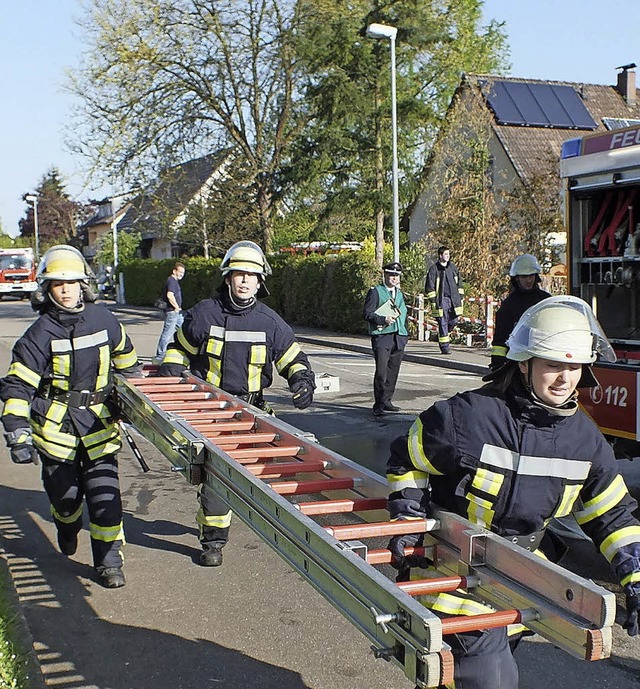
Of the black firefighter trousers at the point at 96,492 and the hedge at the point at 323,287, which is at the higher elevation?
the hedge at the point at 323,287

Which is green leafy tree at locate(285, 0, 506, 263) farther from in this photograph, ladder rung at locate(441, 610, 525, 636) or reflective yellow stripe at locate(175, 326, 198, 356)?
ladder rung at locate(441, 610, 525, 636)

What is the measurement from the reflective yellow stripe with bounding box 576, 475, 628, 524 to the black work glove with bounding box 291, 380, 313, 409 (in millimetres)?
2577

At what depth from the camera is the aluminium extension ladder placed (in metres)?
2.19

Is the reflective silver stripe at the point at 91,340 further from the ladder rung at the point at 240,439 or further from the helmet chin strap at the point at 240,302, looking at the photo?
the ladder rung at the point at 240,439

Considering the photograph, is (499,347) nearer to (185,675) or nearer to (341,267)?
(185,675)

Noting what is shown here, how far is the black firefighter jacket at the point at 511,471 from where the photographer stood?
283cm

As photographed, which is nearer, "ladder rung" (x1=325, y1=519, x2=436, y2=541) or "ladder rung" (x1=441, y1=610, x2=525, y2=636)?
"ladder rung" (x1=441, y1=610, x2=525, y2=636)

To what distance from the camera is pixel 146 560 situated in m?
5.69

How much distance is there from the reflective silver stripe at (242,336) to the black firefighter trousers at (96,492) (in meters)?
0.97

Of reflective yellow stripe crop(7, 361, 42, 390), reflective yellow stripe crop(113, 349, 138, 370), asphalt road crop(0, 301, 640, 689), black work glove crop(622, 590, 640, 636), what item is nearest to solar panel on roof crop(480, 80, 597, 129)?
asphalt road crop(0, 301, 640, 689)

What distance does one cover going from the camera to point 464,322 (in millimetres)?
18719

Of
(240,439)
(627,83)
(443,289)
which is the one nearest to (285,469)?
(240,439)

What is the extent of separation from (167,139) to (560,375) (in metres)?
24.3

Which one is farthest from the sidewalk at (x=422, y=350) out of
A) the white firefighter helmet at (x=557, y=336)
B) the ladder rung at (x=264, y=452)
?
the white firefighter helmet at (x=557, y=336)
